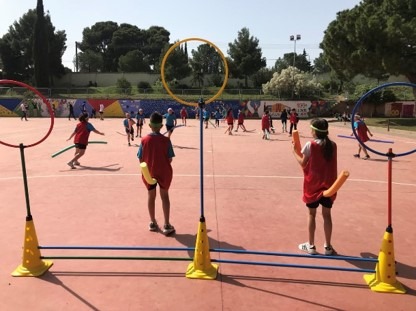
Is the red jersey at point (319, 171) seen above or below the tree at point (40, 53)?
below

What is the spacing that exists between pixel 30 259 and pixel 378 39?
29093mm

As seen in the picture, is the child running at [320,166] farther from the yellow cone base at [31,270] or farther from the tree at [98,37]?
the tree at [98,37]

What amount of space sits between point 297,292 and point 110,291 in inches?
82.9

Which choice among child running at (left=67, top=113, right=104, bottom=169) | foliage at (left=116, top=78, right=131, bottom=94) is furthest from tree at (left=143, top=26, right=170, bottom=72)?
child running at (left=67, top=113, right=104, bottom=169)

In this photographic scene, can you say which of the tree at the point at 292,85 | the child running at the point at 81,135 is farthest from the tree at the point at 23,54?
the child running at the point at 81,135

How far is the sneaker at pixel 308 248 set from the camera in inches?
210

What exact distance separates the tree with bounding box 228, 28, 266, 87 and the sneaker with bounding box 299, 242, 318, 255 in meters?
57.5

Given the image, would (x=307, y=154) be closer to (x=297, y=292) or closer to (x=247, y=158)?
(x=297, y=292)

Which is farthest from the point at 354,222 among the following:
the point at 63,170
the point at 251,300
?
the point at 63,170

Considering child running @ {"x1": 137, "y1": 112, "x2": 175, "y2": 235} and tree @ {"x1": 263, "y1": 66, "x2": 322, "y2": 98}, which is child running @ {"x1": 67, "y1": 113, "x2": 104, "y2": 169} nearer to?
child running @ {"x1": 137, "y1": 112, "x2": 175, "y2": 235}

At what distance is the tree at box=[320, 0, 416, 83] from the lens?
2725cm

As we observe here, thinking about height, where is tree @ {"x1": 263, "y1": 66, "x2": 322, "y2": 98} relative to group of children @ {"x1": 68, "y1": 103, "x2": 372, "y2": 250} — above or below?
above

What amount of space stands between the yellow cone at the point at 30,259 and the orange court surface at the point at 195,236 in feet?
0.38

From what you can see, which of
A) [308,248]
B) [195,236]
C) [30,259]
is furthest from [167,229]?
[308,248]
